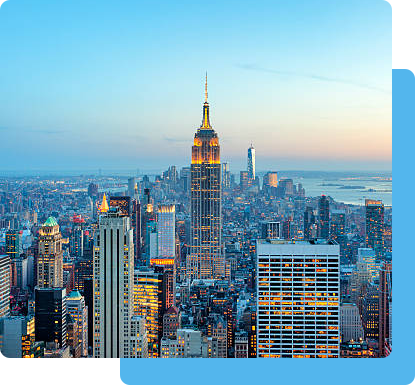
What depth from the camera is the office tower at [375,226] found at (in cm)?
440

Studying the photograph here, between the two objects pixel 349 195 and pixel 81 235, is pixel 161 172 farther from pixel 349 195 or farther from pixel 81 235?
pixel 349 195

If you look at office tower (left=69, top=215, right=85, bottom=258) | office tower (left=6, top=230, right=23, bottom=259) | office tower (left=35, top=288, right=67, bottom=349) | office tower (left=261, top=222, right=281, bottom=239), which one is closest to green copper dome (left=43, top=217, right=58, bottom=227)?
office tower (left=69, top=215, right=85, bottom=258)

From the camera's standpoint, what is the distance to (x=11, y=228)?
5637 mm

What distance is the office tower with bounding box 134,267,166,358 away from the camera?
15.3 feet

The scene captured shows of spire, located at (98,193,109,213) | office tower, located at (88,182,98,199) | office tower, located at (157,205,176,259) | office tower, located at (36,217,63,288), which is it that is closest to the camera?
office tower, located at (88,182,98,199)

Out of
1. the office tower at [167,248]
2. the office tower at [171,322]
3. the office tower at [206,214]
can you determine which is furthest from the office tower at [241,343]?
the office tower at [206,214]

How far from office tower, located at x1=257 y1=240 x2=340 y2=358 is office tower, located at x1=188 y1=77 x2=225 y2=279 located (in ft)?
12.3

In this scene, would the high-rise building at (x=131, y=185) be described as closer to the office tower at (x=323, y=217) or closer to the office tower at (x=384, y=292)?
the office tower at (x=323, y=217)

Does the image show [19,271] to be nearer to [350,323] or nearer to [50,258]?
[50,258]

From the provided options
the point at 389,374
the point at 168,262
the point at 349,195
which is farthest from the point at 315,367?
the point at 168,262

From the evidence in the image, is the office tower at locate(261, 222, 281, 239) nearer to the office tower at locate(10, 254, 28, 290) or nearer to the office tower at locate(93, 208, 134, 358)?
the office tower at locate(93, 208, 134, 358)

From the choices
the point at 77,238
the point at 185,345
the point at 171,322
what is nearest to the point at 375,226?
the point at 185,345

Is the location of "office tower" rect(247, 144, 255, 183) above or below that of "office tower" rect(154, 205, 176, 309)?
above

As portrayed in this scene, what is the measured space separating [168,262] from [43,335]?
3948 mm
